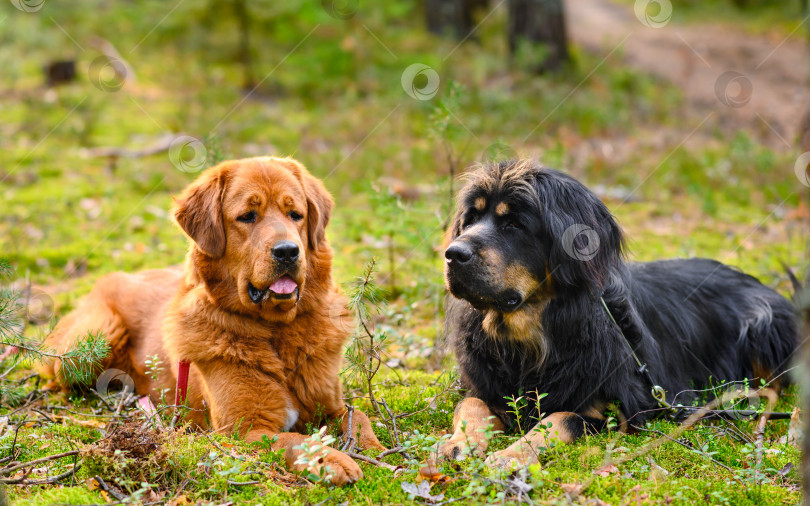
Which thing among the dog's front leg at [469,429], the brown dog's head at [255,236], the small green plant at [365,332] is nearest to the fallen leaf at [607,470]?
the dog's front leg at [469,429]

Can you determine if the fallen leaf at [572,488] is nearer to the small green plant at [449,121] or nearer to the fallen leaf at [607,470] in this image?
the fallen leaf at [607,470]

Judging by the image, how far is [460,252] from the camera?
4090 mm

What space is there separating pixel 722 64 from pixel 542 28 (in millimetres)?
7257

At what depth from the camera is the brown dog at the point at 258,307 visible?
416 centimetres

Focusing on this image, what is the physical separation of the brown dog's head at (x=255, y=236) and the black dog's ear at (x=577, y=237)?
1483 mm

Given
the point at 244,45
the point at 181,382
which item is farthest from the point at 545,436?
the point at 244,45

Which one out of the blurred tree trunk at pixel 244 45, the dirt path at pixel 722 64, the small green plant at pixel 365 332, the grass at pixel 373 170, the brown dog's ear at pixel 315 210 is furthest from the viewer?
the dirt path at pixel 722 64

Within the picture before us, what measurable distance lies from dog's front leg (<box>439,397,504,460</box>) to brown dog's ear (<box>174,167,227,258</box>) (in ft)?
5.88

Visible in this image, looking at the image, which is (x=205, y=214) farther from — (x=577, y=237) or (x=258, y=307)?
(x=577, y=237)

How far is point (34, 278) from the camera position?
23.9ft

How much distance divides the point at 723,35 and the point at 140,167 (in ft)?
63.2

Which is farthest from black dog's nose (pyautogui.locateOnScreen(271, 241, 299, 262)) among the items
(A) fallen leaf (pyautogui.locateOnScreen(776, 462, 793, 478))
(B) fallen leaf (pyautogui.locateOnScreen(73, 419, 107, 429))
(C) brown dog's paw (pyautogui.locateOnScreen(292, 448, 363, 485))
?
(A) fallen leaf (pyautogui.locateOnScreen(776, 462, 793, 478))

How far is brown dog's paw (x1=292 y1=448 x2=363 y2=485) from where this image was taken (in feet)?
11.2

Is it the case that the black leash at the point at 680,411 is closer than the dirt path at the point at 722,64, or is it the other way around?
the black leash at the point at 680,411
